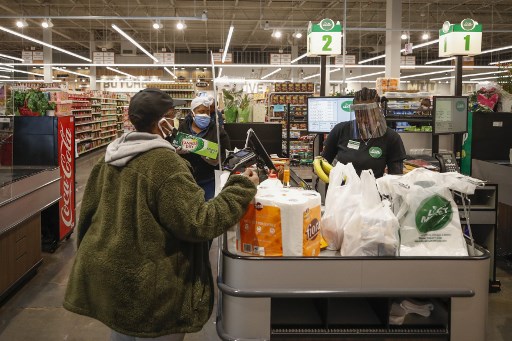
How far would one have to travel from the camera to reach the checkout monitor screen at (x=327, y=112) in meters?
5.58

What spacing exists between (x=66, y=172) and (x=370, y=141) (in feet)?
12.2

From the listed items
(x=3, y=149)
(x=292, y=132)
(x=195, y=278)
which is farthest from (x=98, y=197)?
(x=292, y=132)

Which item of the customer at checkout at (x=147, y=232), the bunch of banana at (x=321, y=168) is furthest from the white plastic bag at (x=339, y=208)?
the bunch of banana at (x=321, y=168)

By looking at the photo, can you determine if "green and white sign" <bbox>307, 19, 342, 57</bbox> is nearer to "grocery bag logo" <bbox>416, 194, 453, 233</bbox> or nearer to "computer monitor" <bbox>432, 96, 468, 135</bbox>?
"computer monitor" <bbox>432, 96, 468, 135</bbox>

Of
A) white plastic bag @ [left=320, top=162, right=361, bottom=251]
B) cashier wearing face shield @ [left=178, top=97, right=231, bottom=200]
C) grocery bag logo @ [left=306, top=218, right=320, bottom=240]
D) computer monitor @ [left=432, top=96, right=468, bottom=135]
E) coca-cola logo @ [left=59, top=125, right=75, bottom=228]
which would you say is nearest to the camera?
grocery bag logo @ [left=306, top=218, right=320, bottom=240]

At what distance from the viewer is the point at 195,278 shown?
1.91m

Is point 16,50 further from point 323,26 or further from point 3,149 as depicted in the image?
point 3,149

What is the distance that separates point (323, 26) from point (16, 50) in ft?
79.0

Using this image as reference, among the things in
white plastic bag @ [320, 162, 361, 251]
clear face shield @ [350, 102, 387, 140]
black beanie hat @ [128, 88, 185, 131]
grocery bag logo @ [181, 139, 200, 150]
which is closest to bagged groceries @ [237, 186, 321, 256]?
white plastic bag @ [320, 162, 361, 251]

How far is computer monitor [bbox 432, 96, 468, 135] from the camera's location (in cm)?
489

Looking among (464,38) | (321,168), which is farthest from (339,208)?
(464,38)

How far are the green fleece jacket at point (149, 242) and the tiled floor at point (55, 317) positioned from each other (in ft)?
6.10

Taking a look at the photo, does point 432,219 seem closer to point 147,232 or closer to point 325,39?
point 147,232

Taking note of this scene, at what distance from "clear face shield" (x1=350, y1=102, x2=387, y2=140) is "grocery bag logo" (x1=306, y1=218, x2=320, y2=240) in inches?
57.9
